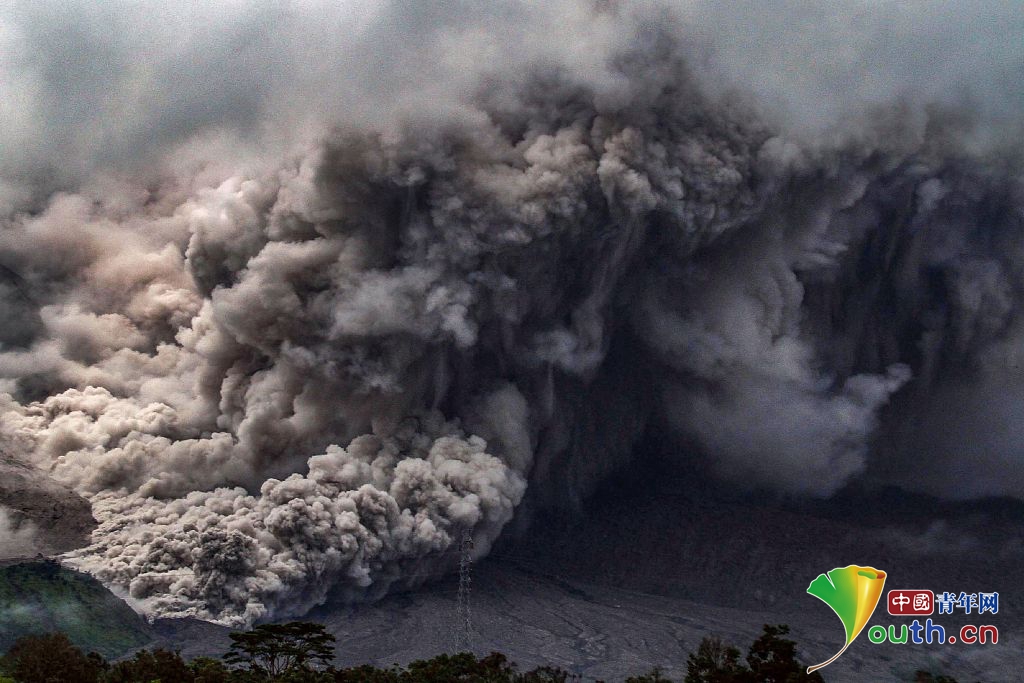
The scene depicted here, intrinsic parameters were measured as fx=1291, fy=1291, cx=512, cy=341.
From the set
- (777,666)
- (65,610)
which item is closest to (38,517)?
(65,610)

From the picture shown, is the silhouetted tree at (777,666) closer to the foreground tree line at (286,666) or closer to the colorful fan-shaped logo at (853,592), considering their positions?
the foreground tree line at (286,666)

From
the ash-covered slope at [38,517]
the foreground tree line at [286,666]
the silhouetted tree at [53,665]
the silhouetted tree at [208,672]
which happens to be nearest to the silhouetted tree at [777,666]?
the foreground tree line at [286,666]

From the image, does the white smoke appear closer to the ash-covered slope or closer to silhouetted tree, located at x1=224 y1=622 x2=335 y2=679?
the ash-covered slope

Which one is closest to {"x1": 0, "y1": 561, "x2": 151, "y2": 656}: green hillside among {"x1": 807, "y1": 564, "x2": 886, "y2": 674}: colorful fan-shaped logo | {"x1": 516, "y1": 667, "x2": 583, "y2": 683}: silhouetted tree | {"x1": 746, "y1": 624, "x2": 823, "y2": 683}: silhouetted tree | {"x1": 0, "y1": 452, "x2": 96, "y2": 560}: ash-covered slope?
{"x1": 0, "y1": 452, "x2": 96, "y2": 560}: ash-covered slope

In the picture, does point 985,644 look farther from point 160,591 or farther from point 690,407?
point 160,591

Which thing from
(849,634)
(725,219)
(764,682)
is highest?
(725,219)

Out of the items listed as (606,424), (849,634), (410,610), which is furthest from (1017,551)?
(849,634)

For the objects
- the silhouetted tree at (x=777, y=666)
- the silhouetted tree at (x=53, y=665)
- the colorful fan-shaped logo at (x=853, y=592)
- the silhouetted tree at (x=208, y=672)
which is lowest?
the silhouetted tree at (x=53, y=665)
